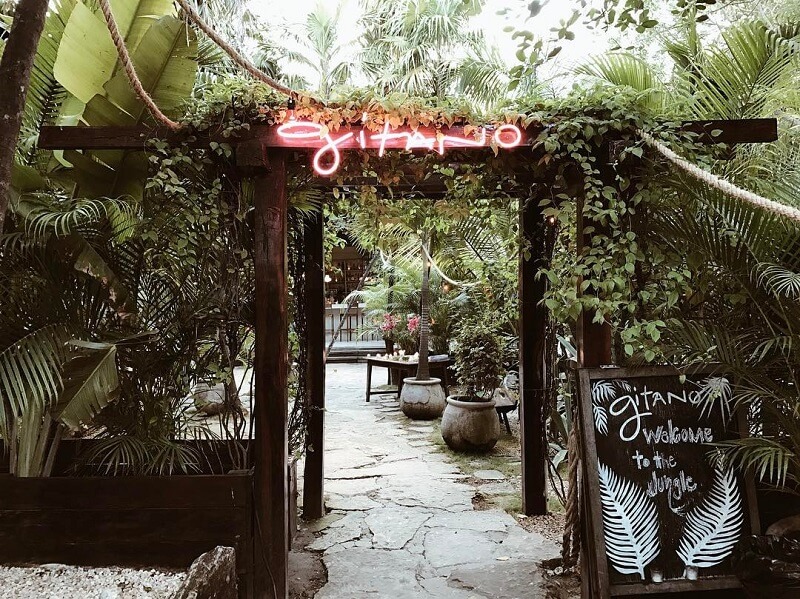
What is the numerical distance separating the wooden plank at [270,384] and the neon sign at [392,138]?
Answer: 0.61ft

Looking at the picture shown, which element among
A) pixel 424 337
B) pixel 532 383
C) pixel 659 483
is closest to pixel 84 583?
pixel 659 483

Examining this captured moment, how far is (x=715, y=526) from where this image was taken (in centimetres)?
283

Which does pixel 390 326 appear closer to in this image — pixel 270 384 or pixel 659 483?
pixel 270 384

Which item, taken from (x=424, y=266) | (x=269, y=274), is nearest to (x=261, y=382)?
(x=269, y=274)

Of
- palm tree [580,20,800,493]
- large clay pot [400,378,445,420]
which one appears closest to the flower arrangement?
large clay pot [400,378,445,420]

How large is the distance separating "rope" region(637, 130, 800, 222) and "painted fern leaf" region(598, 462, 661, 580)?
1420 mm

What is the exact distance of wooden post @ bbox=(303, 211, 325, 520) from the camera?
460cm

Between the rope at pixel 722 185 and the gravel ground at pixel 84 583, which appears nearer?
the rope at pixel 722 185

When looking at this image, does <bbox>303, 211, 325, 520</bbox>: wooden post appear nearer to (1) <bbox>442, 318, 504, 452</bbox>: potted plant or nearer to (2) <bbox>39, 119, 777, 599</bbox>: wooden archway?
(2) <bbox>39, 119, 777, 599</bbox>: wooden archway

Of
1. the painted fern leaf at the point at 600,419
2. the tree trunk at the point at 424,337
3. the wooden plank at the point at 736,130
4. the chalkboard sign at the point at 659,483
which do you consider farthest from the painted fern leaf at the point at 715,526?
the tree trunk at the point at 424,337

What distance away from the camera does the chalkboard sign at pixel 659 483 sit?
109 inches

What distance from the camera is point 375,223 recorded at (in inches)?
165

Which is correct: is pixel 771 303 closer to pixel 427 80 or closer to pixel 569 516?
pixel 569 516

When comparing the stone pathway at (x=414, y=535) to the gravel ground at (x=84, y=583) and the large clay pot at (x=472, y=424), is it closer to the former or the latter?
the large clay pot at (x=472, y=424)
